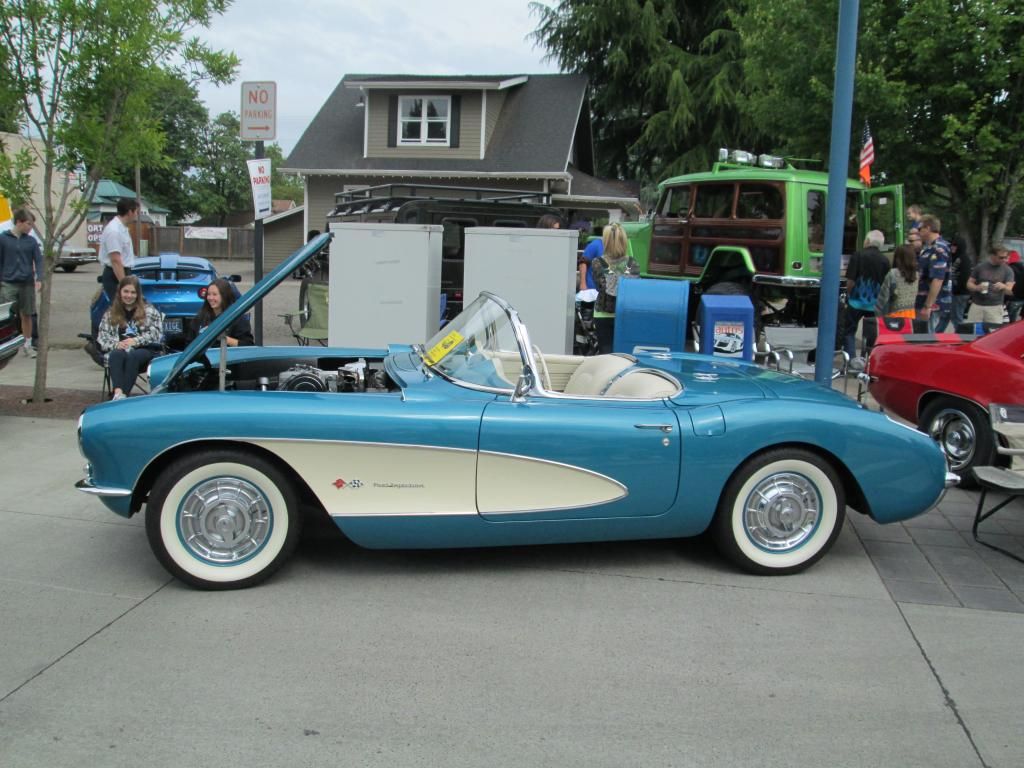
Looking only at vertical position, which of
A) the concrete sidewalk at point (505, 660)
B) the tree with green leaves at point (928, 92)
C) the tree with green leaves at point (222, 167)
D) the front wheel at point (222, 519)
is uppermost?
the tree with green leaves at point (222, 167)

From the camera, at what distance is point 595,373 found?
5.16 m

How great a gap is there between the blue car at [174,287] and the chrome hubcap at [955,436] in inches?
283

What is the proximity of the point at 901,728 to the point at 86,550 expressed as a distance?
3.89 meters

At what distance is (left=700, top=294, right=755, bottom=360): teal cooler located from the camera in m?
7.66

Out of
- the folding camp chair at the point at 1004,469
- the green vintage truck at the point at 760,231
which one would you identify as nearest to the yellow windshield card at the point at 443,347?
the folding camp chair at the point at 1004,469

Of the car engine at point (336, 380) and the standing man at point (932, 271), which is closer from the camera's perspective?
the car engine at point (336, 380)

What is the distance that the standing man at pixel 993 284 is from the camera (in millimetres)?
10477

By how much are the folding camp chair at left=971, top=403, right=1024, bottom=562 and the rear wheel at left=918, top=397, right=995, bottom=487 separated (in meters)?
0.44

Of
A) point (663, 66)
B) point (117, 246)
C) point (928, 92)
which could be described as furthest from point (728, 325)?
point (663, 66)

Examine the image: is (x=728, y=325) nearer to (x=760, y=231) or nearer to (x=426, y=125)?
(x=760, y=231)

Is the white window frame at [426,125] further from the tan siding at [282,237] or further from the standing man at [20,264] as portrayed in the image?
the standing man at [20,264]

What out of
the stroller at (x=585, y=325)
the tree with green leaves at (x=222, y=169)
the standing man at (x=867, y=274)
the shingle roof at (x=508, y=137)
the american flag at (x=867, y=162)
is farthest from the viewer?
the tree with green leaves at (x=222, y=169)

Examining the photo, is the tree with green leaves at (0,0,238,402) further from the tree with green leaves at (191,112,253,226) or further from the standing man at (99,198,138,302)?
the tree with green leaves at (191,112,253,226)

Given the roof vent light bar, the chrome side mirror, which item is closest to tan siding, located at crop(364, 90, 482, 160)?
the roof vent light bar
